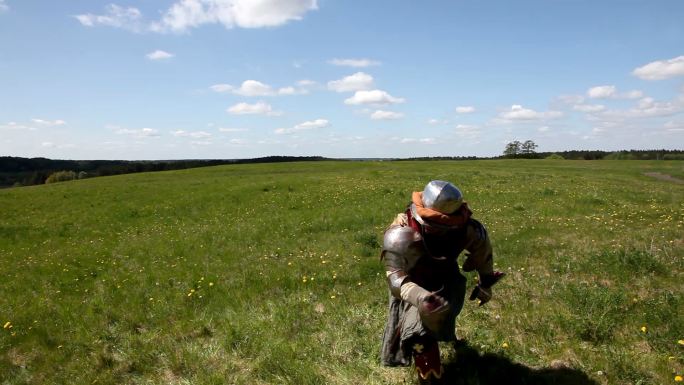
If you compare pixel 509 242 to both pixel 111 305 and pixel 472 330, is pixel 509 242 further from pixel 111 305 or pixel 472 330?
pixel 111 305

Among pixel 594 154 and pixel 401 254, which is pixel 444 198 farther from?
pixel 594 154

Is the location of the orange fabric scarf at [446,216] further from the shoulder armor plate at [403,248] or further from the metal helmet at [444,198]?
the shoulder armor plate at [403,248]

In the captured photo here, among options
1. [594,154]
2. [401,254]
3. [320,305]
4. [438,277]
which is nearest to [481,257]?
[438,277]

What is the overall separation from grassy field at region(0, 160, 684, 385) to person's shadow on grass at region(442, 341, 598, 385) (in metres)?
0.02

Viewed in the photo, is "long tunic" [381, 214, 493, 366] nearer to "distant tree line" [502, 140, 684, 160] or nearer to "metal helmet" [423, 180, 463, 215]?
"metal helmet" [423, 180, 463, 215]

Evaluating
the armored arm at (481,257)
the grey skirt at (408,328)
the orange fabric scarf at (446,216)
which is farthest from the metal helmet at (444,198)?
the grey skirt at (408,328)

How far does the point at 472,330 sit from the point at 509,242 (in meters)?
5.00

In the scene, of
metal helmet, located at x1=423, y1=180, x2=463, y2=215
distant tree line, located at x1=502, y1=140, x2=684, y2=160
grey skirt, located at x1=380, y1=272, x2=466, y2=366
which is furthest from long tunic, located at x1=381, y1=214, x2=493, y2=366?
distant tree line, located at x1=502, y1=140, x2=684, y2=160

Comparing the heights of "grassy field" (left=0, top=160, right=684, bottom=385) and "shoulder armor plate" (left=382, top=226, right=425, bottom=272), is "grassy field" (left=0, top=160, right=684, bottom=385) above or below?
below

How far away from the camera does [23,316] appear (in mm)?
7898

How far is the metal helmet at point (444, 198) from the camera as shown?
3.94m

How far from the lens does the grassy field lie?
5.05m

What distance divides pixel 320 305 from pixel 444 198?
12.7 feet

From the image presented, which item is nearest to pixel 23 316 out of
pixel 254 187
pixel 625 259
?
pixel 625 259
